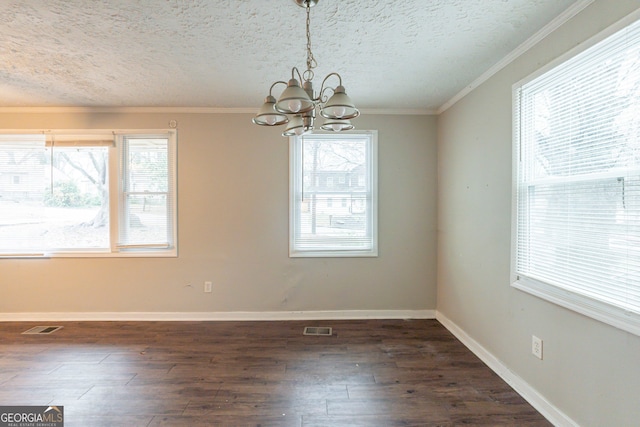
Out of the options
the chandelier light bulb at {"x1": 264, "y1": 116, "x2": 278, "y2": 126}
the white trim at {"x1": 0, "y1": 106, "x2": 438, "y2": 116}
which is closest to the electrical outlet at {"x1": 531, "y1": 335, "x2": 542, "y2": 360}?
the chandelier light bulb at {"x1": 264, "y1": 116, "x2": 278, "y2": 126}

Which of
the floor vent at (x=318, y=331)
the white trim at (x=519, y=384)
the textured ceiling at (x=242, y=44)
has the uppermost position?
the textured ceiling at (x=242, y=44)

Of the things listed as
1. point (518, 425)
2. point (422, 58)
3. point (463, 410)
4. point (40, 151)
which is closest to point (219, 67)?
point (422, 58)

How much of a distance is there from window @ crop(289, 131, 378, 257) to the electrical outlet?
1740 mm

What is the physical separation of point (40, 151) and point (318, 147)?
124 inches

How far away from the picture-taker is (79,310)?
3447 mm

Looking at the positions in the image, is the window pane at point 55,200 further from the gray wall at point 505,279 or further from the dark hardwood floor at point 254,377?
the gray wall at point 505,279

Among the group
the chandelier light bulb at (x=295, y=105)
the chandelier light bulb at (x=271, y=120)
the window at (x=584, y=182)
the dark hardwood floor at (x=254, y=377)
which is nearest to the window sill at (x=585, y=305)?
the window at (x=584, y=182)

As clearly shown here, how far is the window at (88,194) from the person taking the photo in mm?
3422

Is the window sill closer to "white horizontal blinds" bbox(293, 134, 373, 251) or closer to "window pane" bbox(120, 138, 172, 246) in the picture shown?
"white horizontal blinds" bbox(293, 134, 373, 251)

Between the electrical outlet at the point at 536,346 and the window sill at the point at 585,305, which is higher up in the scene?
the window sill at the point at 585,305

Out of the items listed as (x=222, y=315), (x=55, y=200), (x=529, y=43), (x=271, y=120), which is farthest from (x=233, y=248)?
(x=529, y=43)

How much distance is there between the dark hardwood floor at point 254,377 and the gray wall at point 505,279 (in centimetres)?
27

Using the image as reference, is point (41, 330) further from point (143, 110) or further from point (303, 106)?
point (303, 106)

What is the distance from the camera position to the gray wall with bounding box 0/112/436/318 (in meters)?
3.44
